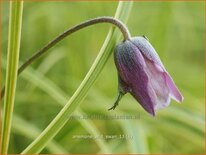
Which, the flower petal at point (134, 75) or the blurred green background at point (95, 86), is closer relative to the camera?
the flower petal at point (134, 75)

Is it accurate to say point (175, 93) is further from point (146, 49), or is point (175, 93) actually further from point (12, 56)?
point (12, 56)

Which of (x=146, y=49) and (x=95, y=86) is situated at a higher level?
(x=146, y=49)

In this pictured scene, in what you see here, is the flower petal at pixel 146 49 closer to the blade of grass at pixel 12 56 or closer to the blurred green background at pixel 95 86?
the blade of grass at pixel 12 56

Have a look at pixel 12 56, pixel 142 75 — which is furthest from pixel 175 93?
pixel 12 56

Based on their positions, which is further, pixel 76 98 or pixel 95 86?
pixel 95 86

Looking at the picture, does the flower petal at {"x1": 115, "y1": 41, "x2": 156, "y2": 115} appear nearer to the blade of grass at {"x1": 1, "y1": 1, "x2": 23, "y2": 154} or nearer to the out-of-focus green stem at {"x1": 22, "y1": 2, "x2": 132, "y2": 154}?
the out-of-focus green stem at {"x1": 22, "y1": 2, "x2": 132, "y2": 154}

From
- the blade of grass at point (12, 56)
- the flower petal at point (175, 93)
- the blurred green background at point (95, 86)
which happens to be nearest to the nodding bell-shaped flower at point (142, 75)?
the flower petal at point (175, 93)
